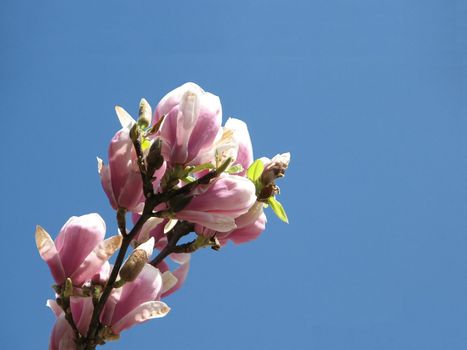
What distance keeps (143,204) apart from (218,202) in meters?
0.10

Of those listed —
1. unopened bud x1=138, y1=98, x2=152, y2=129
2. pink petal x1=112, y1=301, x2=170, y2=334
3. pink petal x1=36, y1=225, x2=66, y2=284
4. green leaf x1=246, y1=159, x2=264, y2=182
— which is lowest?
pink petal x1=112, y1=301, x2=170, y2=334

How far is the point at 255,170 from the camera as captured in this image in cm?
82

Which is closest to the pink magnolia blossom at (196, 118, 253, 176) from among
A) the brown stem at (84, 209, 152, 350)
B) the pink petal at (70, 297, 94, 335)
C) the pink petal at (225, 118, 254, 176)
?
the pink petal at (225, 118, 254, 176)

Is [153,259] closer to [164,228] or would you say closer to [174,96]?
[164,228]

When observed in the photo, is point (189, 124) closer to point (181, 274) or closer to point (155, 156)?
point (155, 156)

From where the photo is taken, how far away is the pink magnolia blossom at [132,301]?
29.3 inches

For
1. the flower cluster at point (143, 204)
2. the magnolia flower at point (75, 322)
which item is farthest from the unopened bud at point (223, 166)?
the magnolia flower at point (75, 322)

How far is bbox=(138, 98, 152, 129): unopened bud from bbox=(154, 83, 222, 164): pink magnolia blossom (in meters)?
0.02

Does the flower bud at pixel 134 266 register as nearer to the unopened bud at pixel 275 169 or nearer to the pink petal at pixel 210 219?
the pink petal at pixel 210 219

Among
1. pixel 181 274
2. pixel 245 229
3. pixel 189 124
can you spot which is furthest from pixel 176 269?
pixel 189 124

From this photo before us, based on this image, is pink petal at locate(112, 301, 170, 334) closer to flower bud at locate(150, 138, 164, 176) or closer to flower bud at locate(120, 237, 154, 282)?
flower bud at locate(120, 237, 154, 282)

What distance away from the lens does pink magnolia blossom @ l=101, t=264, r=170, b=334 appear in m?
0.74

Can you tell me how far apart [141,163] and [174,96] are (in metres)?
0.10

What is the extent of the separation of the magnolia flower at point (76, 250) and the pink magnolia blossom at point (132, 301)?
0.15 ft
